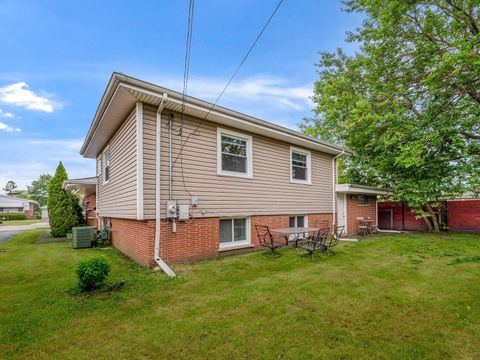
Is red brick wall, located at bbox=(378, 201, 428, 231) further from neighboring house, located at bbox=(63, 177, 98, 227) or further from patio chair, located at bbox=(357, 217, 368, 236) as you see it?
neighboring house, located at bbox=(63, 177, 98, 227)

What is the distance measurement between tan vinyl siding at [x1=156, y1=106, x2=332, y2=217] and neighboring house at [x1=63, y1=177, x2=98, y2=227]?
7.66 m

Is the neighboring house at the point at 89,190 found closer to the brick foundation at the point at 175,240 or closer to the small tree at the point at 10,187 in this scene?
the brick foundation at the point at 175,240

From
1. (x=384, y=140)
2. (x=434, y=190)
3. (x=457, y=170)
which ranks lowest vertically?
(x=434, y=190)

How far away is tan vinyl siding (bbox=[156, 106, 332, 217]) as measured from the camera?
6.48m

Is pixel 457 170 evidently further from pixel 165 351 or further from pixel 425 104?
pixel 165 351

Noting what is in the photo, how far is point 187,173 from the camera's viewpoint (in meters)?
6.66

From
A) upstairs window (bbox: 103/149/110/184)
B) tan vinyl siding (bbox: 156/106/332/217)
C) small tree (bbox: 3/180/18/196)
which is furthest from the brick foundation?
small tree (bbox: 3/180/18/196)

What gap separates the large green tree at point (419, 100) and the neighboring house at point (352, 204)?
1.62 metres

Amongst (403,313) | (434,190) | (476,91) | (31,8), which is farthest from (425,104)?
(31,8)

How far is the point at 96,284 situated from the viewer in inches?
180

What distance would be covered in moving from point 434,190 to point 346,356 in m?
12.2

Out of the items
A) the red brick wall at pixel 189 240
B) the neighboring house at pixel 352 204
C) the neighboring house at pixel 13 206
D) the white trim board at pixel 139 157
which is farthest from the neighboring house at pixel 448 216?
the neighboring house at pixel 13 206

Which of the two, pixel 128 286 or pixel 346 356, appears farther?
pixel 128 286

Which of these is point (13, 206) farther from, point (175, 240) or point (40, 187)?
point (175, 240)
